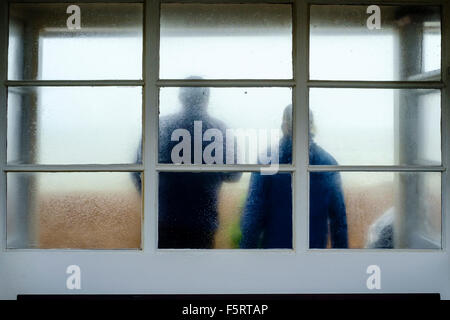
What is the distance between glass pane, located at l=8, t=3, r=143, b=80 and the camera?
2459 mm

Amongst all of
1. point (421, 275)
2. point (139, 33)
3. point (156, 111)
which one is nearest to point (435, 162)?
point (421, 275)

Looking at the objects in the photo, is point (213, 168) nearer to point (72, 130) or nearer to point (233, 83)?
point (233, 83)

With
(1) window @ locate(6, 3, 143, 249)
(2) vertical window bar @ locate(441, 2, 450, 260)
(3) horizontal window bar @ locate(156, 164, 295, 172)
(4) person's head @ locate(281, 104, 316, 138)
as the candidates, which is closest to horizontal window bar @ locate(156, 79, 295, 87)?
(4) person's head @ locate(281, 104, 316, 138)

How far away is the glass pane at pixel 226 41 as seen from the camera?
2459 mm

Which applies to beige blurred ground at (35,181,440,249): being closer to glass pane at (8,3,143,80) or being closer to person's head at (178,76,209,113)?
person's head at (178,76,209,113)

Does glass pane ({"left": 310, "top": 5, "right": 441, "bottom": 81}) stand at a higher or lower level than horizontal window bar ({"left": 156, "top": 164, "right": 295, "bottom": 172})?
higher

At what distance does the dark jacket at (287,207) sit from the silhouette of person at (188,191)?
148 mm

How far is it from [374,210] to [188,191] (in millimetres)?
880

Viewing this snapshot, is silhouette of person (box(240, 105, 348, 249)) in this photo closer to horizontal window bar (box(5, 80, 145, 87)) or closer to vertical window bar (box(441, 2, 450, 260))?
vertical window bar (box(441, 2, 450, 260))

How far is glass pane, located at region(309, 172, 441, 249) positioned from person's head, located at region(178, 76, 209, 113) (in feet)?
2.03

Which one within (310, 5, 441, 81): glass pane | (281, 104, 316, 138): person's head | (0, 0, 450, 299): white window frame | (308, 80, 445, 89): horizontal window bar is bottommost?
(0, 0, 450, 299): white window frame

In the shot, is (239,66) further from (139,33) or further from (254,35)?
(139,33)

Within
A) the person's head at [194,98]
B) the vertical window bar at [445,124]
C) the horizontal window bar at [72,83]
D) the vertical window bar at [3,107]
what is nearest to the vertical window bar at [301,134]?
the person's head at [194,98]
